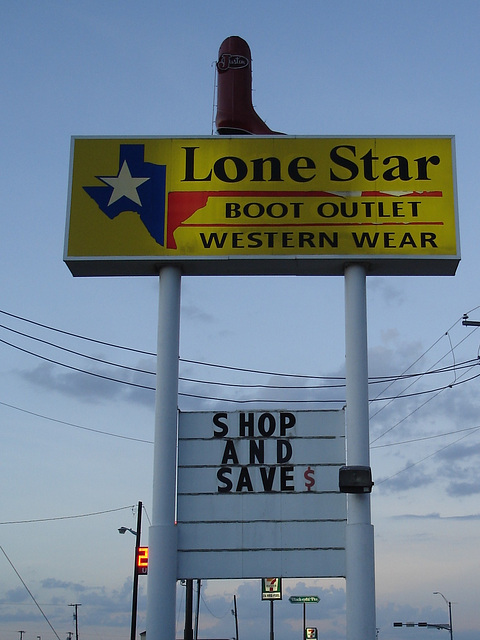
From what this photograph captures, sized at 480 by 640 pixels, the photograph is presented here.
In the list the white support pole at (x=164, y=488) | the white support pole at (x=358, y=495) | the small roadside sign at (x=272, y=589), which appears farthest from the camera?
the small roadside sign at (x=272, y=589)

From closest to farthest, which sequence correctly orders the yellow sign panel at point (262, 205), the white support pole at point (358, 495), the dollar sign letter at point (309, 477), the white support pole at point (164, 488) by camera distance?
the white support pole at point (358, 495)
the white support pole at point (164, 488)
the dollar sign letter at point (309, 477)
the yellow sign panel at point (262, 205)

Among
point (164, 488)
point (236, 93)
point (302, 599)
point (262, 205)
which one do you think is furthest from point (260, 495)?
point (302, 599)

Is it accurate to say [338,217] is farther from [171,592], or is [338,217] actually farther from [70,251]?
[171,592]

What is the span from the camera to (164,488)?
13.5 meters

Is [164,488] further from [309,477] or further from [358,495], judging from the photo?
[358,495]

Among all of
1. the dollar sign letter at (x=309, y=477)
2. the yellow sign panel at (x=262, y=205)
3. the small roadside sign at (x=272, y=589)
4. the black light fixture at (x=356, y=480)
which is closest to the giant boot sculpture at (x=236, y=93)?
the yellow sign panel at (x=262, y=205)

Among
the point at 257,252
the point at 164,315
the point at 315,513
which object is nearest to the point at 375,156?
the point at 257,252

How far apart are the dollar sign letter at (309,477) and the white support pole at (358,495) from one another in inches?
24.2

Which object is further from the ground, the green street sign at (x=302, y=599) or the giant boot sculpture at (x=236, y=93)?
the giant boot sculpture at (x=236, y=93)

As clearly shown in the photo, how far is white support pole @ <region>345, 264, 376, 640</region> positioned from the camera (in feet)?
42.8

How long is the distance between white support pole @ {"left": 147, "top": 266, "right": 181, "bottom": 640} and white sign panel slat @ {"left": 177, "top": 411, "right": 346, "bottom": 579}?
10.6 inches

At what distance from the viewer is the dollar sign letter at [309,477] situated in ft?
45.3

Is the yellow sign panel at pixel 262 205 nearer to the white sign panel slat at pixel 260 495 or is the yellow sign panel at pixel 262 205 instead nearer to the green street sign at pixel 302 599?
the white sign panel slat at pixel 260 495

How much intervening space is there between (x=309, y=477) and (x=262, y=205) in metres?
4.17
